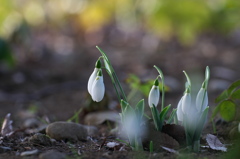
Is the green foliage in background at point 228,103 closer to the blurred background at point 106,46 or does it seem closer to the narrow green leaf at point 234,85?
the narrow green leaf at point 234,85

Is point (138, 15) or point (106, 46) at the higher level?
point (138, 15)

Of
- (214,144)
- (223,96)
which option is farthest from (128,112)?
(223,96)

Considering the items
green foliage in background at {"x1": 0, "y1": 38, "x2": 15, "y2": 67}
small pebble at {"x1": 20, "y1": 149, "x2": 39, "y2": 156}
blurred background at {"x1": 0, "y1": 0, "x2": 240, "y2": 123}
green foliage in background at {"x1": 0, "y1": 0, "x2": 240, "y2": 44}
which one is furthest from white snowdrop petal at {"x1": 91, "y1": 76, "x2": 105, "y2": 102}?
green foliage in background at {"x1": 0, "y1": 0, "x2": 240, "y2": 44}

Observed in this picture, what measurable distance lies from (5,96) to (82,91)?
2.25 ft

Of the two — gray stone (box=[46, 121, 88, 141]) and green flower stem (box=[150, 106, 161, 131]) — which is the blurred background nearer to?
gray stone (box=[46, 121, 88, 141])

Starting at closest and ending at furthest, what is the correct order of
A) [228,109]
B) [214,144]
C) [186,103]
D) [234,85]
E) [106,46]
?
1. [186,103]
2. [214,144]
3. [234,85]
4. [228,109]
5. [106,46]

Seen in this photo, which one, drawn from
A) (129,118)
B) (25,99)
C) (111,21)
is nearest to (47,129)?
(129,118)

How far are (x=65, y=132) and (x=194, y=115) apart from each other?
0.67 metres

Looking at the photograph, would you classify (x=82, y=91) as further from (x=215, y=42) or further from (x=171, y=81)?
(x=215, y=42)

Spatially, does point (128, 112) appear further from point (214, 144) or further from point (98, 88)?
point (214, 144)

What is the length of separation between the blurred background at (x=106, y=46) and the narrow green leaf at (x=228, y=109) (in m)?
0.65

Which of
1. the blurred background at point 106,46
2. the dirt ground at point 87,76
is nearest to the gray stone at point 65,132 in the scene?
the dirt ground at point 87,76

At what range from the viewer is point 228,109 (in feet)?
7.23

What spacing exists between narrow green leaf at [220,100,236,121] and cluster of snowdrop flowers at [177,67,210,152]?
0.38 m
